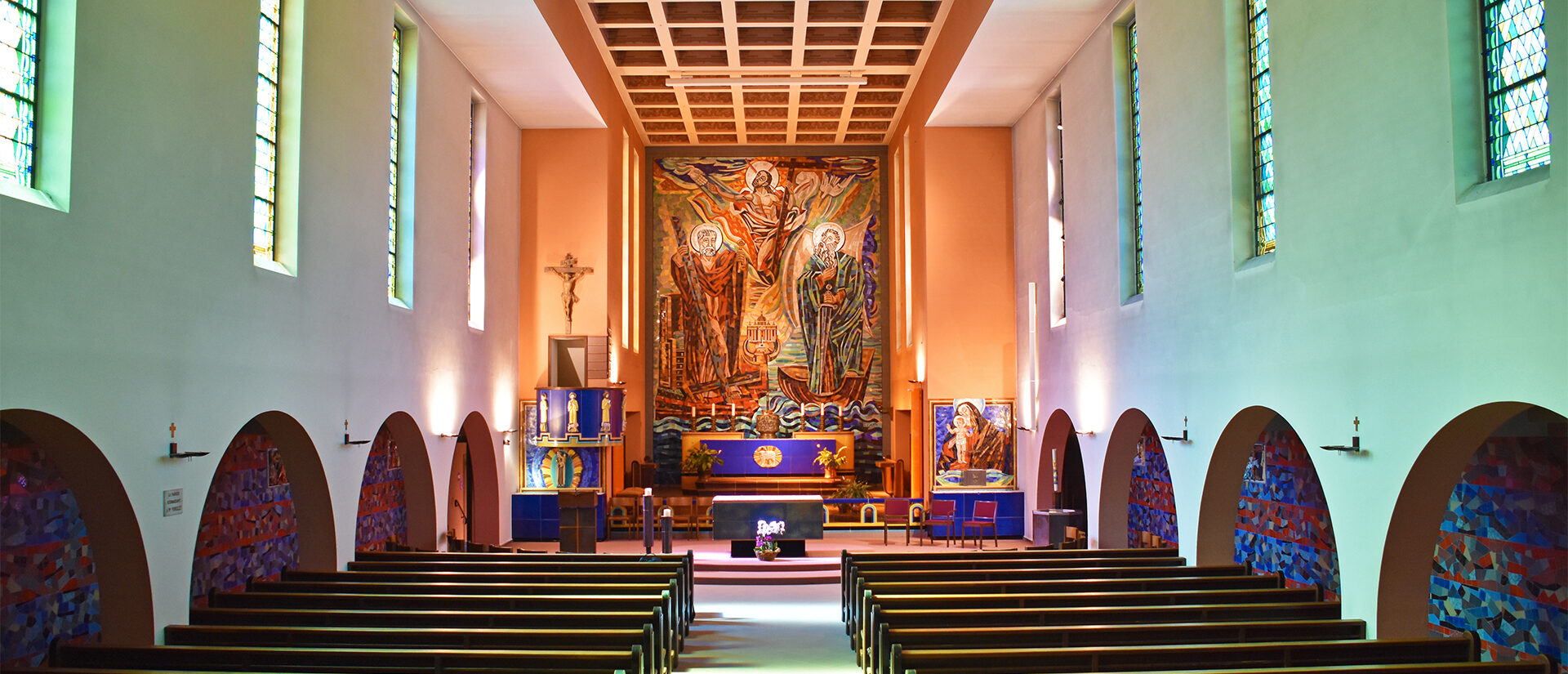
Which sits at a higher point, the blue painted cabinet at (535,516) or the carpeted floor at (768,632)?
the blue painted cabinet at (535,516)

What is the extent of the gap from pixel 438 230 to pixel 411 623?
707 cm

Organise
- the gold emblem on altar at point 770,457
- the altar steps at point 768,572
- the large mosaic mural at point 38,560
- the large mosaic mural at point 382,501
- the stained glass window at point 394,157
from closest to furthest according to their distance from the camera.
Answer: the large mosaic mural at point 38,560 < the stained glass window at point 394,157 < the large mosaic mural at point 382,501 < the altar steps at point 768,572 < the gold emblem on altar at point 770,457

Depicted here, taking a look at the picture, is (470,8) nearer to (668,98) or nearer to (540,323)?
(540,323)

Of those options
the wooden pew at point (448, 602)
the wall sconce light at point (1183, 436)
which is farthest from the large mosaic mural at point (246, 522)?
the wall sconce light at point (1183, 436)

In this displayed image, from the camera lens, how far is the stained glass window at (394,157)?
12617 mm

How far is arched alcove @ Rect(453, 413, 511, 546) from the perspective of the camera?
16.6 metres

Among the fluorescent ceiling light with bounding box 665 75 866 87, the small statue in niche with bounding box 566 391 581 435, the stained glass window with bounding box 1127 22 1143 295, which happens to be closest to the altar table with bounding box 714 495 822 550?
the small statue in niche with bounding box 566 391 581 435

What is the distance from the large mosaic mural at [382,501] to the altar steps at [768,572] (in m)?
3.95

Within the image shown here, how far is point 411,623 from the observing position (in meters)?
7.94

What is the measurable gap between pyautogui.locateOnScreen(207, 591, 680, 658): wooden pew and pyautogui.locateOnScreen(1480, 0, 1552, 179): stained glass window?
6.64m

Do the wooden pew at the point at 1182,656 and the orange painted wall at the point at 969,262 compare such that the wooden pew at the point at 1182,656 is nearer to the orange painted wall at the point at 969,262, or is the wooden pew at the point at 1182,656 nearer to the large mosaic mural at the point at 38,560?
the large mosaic mural at the point at 38,560

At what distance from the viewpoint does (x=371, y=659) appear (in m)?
6.65

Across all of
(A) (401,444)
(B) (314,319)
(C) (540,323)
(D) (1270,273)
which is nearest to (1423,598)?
(D) (1270,273)

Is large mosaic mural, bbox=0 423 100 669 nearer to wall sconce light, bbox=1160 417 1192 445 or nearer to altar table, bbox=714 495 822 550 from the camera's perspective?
altar table, bbox=714 495 822 550
